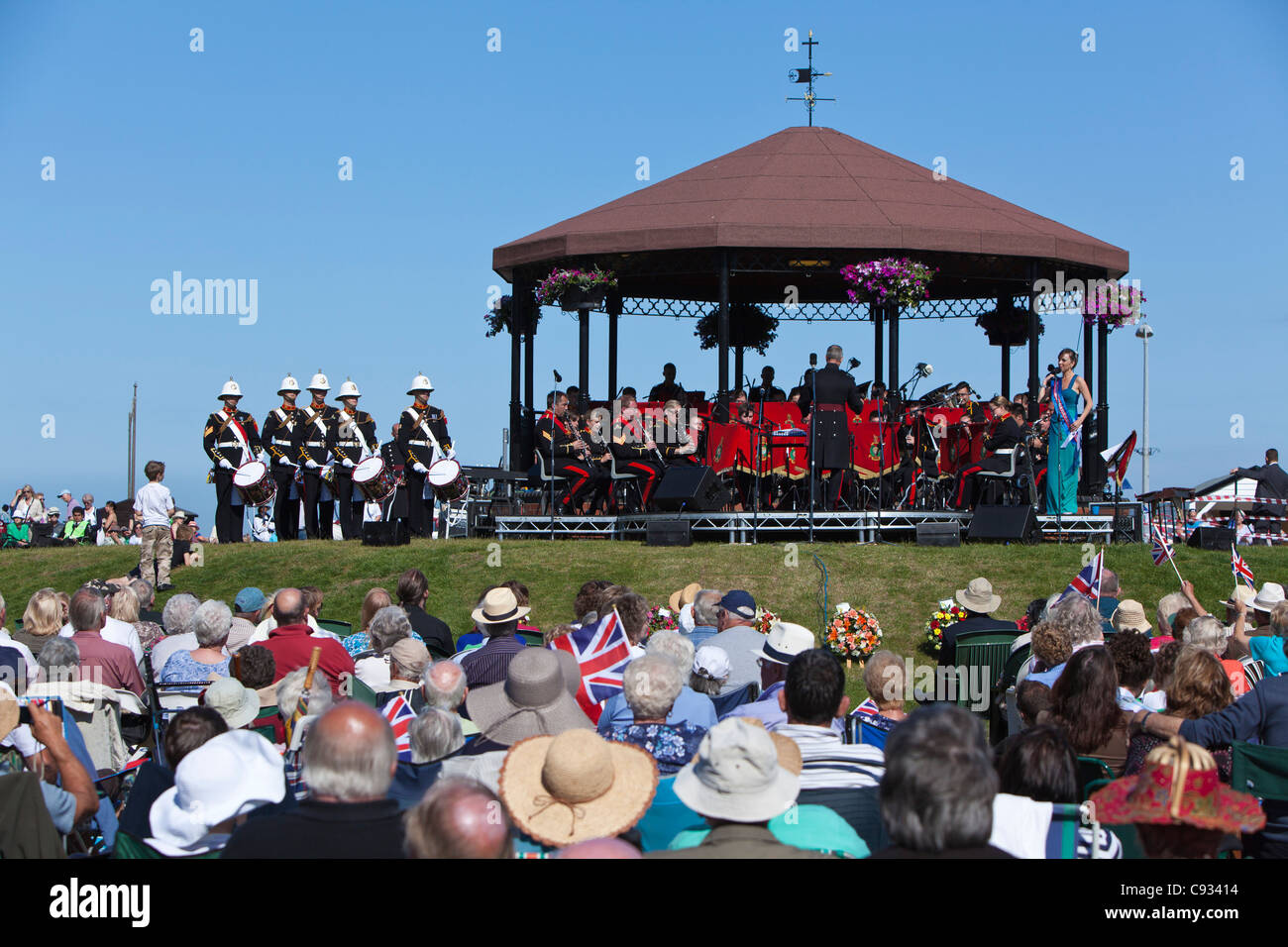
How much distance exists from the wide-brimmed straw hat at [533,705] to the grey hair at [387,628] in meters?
1.95

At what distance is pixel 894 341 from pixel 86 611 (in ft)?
38.5

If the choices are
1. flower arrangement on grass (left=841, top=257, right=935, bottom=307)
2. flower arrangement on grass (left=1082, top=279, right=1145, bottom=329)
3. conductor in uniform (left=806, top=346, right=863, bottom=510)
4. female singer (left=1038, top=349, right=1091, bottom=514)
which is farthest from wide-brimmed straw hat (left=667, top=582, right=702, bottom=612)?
flower arrangement on grass (left=1082, top=279, right=1145, bottom=329)

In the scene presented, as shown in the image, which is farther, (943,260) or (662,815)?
(943,260)

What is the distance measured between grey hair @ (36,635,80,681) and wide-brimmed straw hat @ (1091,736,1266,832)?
17.2 feet

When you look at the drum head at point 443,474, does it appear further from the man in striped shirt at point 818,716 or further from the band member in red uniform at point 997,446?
the man in striped shirt at point 818,716

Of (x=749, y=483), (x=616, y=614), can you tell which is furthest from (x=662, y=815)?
(x=749, y=483)

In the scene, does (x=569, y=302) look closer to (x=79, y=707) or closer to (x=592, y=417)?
(x=592, y=417)

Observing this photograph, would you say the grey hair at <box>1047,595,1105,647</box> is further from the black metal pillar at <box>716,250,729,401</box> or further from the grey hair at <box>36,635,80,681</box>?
the black metal pillar at <box>716,250,729,401</box>

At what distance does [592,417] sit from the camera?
681 inches

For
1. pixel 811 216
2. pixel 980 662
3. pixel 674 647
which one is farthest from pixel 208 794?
pixel 811 216

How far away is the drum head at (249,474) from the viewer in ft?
54.0

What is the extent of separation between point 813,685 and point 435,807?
7.05ft

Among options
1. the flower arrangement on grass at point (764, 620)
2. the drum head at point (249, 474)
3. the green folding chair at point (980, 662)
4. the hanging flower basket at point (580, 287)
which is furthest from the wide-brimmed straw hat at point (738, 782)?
the hanging flower basket at point (580, 287)
